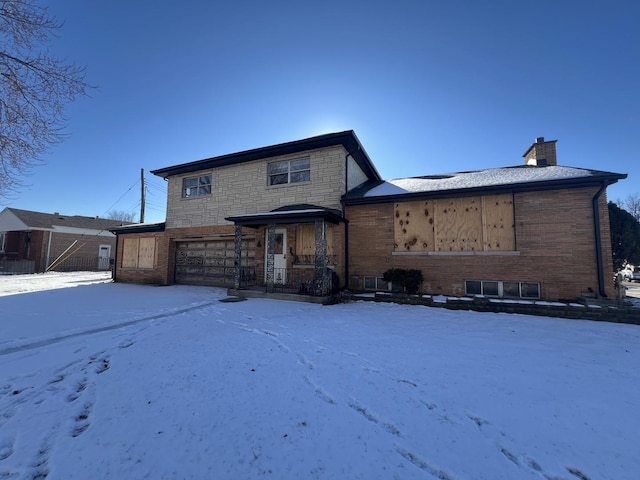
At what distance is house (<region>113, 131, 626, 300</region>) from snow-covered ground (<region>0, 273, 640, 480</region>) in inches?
107

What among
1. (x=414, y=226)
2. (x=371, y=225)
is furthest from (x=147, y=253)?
(x=414, y=226)

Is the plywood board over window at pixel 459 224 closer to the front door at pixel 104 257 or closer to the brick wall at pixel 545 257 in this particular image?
the brick wall at pixel 545 257

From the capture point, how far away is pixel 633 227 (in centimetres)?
833

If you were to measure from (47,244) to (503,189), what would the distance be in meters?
32.9

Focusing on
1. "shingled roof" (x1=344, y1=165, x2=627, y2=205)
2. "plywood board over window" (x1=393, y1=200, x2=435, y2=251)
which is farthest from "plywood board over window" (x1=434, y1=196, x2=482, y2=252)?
"shingled roof" (x1=344, y1=165, x2=627, y2=205)

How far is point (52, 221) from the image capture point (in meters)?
25.2

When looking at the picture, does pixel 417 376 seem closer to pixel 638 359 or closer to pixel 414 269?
pixel 638 359

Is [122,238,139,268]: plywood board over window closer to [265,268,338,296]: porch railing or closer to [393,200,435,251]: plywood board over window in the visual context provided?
[265,268,338,296]: porch railing

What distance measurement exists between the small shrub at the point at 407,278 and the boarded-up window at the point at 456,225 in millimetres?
854

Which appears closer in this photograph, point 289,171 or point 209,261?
point 289,171

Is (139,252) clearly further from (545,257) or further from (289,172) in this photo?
(545,257)

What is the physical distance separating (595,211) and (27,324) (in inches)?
550

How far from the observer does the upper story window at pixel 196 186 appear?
13.2 meters

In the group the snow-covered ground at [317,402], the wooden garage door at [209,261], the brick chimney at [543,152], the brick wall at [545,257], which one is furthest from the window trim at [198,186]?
the brick chimney at [543,152]
